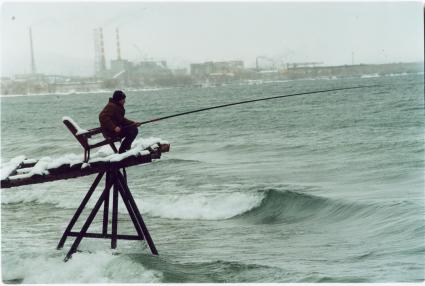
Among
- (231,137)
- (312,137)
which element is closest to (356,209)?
(312,137)

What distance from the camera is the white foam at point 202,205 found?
16.3 m

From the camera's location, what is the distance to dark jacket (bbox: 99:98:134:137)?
902cm

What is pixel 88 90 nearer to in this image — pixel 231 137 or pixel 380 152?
pixel 231 137

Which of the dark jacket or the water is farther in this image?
the water

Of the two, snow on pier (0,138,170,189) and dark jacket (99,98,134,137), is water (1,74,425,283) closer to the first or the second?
snow on pier (0,138,170,189)

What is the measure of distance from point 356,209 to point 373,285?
7429 millimetres

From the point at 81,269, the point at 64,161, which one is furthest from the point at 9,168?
the point at 81,269

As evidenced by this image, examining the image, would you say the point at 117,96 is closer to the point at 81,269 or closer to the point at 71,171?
the point at 71,171

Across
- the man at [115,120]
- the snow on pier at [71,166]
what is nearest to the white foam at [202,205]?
the snow on pier at [71,166]

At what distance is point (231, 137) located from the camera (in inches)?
1596

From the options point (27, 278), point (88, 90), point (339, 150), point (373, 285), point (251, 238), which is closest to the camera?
point (373, 285)

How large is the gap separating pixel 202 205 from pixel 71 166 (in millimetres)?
8593

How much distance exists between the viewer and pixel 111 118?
909 centimetres

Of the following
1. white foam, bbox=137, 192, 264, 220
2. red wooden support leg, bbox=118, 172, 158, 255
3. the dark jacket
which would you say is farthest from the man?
white foam, bbox=137, 192, 264, 220
